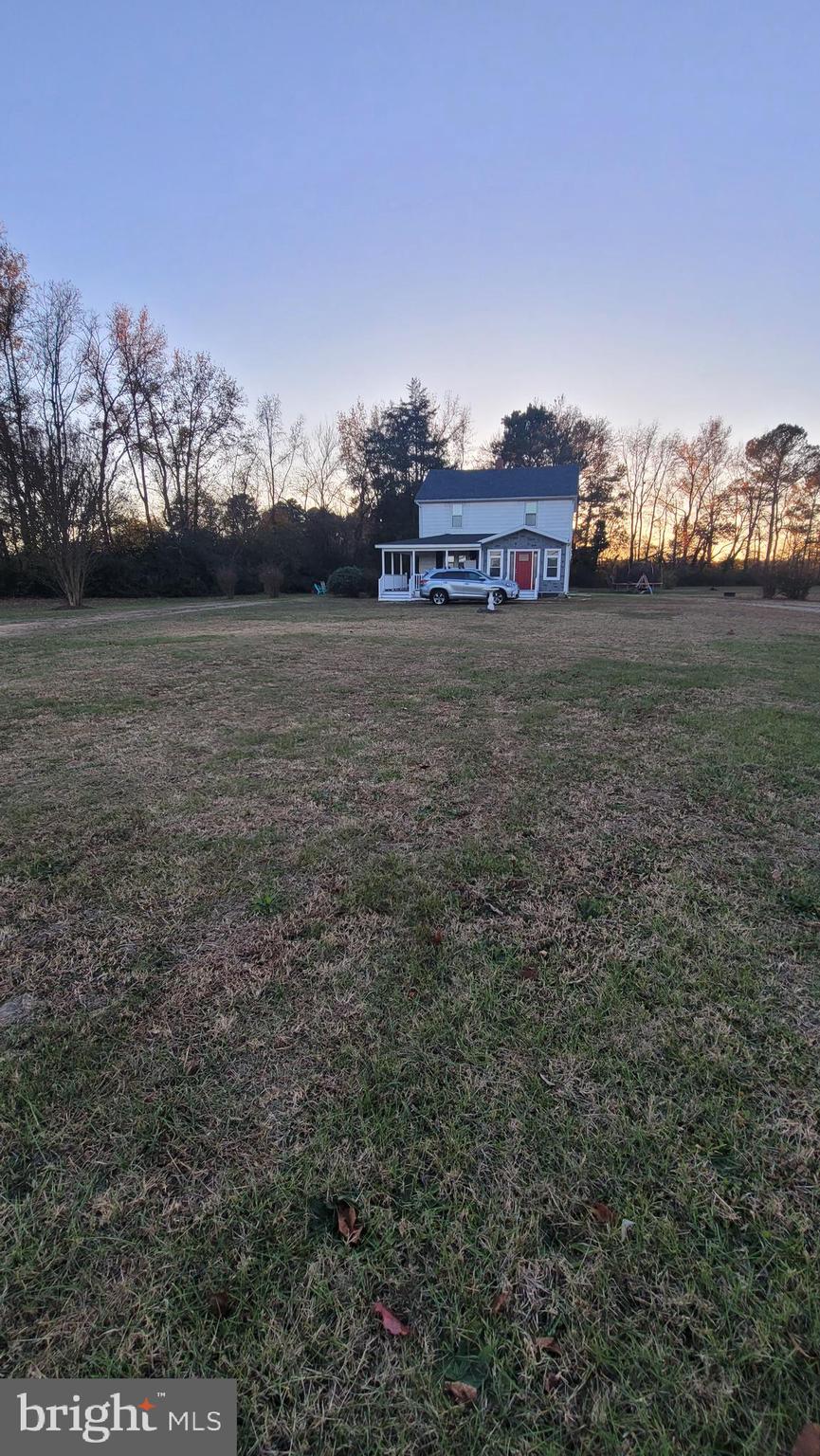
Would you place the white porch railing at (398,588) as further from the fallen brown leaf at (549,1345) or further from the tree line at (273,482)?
the fallen brown leaf at (549,1345)

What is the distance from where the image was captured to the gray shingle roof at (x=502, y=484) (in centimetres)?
2638

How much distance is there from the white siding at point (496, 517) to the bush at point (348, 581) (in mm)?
4704

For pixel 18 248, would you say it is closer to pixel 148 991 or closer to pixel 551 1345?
pixel 148 991

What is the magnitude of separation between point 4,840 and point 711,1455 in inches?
143

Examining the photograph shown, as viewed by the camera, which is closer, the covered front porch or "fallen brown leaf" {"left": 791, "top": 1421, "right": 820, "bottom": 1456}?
"fallen brown leaf" {"left": 791, "top": 1421, "right": 820, "bottom": 1456}

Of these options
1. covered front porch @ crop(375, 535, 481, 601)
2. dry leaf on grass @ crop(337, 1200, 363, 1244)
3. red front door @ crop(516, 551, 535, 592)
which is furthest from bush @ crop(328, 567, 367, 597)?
dry leaf on grass @ crop(337, 1200, 363, 1244)

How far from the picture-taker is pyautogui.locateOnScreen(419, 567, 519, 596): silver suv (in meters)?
20.6

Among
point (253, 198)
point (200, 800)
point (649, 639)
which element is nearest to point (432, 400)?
point (253, 198)

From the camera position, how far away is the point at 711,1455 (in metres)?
0.89

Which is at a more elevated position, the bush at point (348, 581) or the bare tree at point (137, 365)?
the bare tree at point (137, 365)

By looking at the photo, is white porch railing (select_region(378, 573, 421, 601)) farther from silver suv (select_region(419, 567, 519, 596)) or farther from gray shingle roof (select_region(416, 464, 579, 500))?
gray shingle roof (select_region(416, 464, 579, 500))

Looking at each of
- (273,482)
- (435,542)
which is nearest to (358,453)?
(273,482)

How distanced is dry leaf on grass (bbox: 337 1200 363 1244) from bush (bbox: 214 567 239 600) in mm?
27714

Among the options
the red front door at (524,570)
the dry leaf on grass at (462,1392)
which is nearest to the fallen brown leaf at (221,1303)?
the dry leaf on grass at (462,1392)
